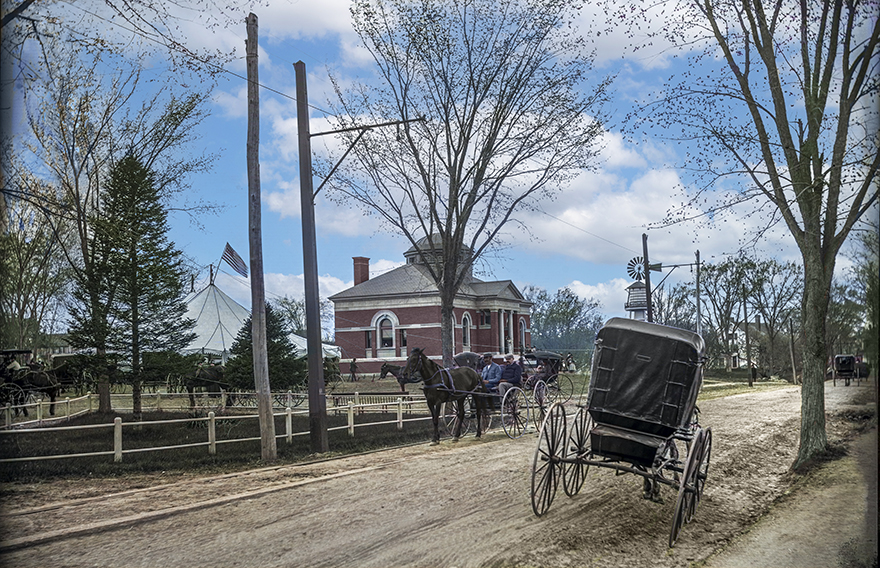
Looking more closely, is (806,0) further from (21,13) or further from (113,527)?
(113,527)

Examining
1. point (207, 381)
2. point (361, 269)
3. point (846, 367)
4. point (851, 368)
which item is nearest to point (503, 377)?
point (207, 381)

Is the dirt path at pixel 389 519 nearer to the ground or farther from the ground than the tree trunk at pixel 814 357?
nearer to the ground

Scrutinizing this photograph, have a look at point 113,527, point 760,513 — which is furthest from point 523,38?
point 113,527

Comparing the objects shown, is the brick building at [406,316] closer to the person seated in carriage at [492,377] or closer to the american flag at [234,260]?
the american flag at [234,260]

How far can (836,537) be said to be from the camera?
7.32 m

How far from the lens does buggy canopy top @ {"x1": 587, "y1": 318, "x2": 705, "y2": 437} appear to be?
773 cm

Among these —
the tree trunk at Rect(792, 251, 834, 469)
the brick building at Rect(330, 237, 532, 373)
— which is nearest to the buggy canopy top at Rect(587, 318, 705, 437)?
the tree trunk at Rect(792, 251, 834, 469)

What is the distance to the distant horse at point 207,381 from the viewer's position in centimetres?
2198

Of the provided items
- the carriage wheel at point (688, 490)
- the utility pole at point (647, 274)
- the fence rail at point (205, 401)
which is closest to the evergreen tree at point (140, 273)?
the fence rail at point (205, 401)

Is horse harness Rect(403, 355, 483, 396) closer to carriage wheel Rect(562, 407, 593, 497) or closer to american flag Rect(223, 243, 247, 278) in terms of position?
carriage wheel Rect(562, 407, 593, 497)

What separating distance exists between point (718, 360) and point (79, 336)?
159ft

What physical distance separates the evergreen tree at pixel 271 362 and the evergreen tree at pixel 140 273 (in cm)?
479

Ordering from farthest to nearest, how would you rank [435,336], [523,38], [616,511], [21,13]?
[435,336] → [523,38] → [616,511] → [21,13]

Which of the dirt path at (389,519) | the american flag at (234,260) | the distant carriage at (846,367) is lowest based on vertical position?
the dirt path at (389,519)
